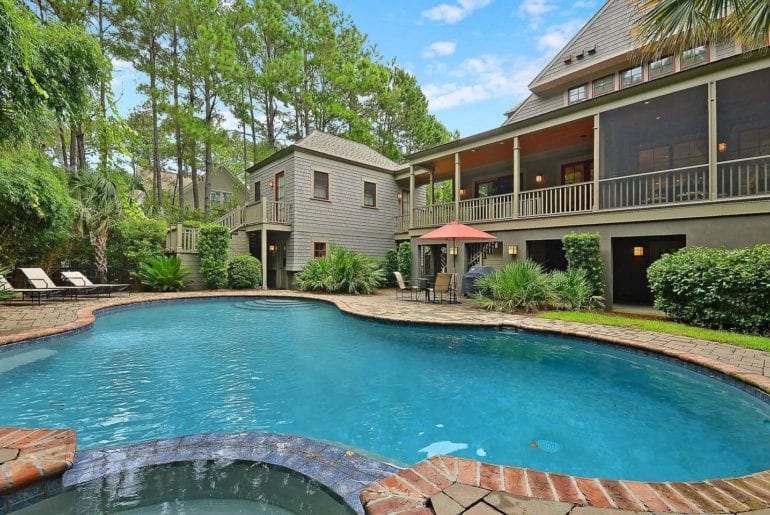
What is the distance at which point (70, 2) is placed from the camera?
1470cm

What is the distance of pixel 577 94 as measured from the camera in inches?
495

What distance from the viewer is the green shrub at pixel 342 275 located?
13.2 metres

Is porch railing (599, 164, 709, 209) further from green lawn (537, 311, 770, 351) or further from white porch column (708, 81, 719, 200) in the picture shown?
green lawn (537, 311, 770, 351)

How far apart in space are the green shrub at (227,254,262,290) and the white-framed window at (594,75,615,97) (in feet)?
47.3

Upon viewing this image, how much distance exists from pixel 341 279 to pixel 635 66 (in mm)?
12227

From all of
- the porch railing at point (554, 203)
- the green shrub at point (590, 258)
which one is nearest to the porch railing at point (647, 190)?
the porch railing at point (554, 203)

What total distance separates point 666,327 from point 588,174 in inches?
291

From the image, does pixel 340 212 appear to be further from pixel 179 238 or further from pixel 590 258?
pixel 590 258

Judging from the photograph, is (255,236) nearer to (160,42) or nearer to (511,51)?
(160,42)

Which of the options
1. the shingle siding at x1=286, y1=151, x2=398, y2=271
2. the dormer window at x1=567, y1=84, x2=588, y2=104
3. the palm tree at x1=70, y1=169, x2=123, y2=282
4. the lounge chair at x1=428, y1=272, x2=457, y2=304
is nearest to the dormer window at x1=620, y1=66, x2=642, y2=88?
the dormer window at x1=567, y1=84, x2=588, y2=104

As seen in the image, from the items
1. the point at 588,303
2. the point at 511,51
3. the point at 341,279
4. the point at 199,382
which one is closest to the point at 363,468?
→ the point at 199,382

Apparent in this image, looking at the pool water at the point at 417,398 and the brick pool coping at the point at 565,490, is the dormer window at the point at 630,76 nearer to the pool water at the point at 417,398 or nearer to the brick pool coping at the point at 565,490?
the pool water at the point at 417,398

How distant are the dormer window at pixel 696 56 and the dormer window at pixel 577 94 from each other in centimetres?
268

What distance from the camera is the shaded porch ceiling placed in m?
11.1
